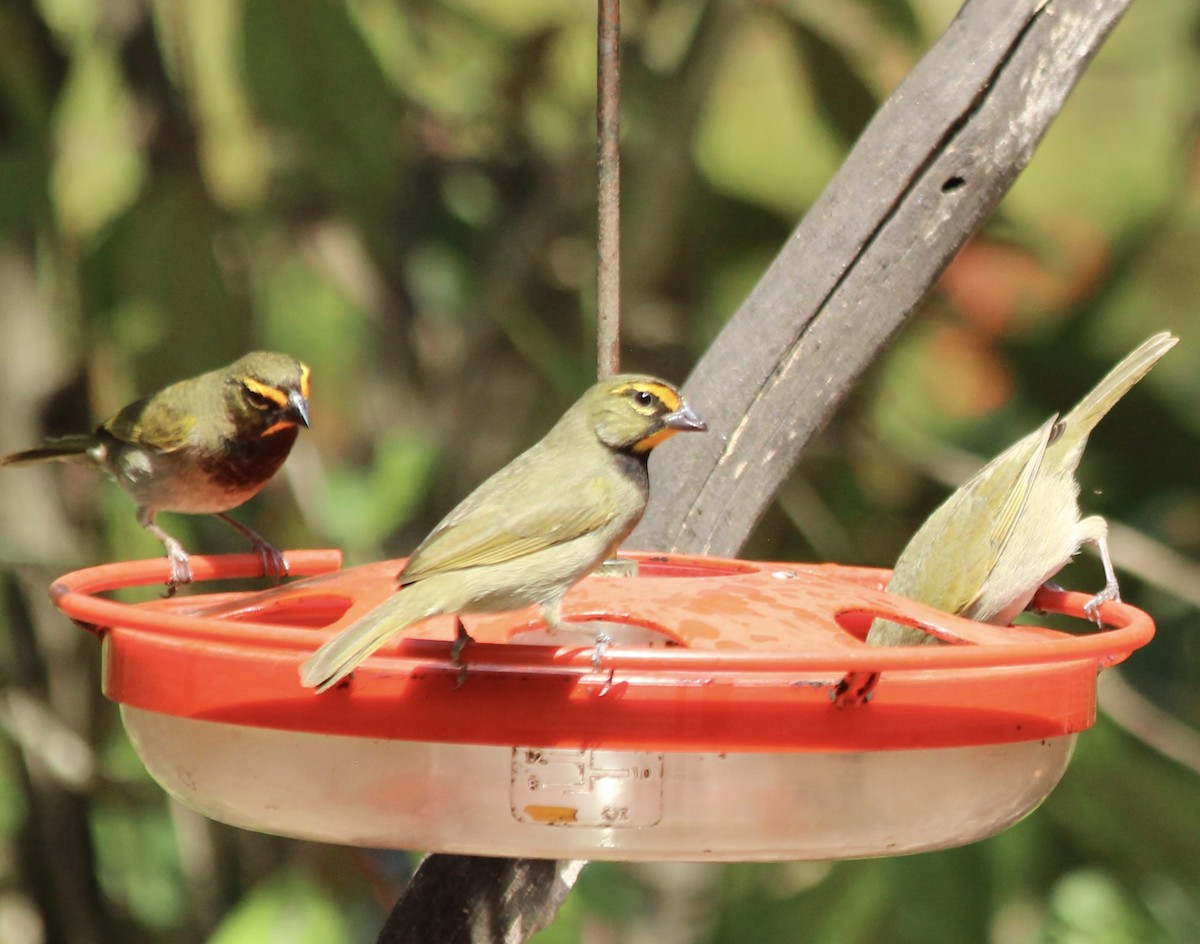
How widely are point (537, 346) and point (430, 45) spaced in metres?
1.60

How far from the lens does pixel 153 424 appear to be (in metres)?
4.39

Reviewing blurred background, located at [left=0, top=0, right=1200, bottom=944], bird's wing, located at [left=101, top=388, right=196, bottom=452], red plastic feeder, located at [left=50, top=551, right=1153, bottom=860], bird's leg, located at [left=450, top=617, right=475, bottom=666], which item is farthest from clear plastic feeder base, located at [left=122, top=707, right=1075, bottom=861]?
blurred background, located at [left=0, top=0, right=1200, bottom=944]

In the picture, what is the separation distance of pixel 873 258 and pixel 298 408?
1559 mm

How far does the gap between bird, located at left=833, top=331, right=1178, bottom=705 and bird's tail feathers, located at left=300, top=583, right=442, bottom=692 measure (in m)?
1.08

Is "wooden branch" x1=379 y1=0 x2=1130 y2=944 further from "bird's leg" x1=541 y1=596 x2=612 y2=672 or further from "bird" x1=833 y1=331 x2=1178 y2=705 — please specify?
"bird's leg" x1=541 y1=596 x2=612 y2=672

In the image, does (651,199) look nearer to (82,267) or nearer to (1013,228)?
(1013,228)

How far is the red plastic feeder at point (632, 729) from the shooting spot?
79.8 inches

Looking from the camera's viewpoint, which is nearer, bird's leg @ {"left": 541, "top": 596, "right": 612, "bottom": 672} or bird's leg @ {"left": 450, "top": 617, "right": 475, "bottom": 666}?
bird's leg @ {"left": 541, "top": 596, "right": 612, "bottom": 672}

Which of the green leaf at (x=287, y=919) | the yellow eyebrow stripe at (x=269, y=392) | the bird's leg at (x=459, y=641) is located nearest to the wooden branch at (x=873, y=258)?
the bird's leg at (x=459, y=641)

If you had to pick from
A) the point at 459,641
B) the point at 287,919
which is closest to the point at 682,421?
the point at 459,641

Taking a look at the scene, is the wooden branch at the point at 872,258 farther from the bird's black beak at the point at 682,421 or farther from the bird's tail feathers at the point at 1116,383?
the bird's tail feathers at the point at 1116,383

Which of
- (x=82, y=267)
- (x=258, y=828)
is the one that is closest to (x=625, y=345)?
(x=82, y=267)

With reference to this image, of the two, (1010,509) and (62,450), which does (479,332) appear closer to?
(62,450)

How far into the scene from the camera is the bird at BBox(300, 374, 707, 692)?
2.40m
